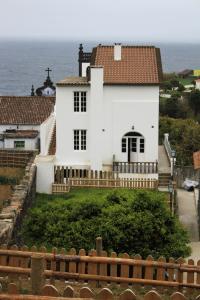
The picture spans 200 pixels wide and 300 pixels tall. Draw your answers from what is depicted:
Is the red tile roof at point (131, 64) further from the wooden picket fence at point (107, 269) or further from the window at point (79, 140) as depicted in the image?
the wooden picket fence at point (107, 269)

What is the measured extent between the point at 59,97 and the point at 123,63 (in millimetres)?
3976

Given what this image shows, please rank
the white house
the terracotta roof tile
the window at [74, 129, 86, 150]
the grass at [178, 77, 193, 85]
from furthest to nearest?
the grass at [178, 77, 193, 85] → the window at [74, 129, 86, 150] → the white house → the terracotta roof tile

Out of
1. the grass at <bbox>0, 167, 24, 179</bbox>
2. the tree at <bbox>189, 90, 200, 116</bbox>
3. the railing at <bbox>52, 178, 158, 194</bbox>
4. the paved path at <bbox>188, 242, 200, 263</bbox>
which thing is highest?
the tree at <bbox>189, 90, 200, 116</bbox>

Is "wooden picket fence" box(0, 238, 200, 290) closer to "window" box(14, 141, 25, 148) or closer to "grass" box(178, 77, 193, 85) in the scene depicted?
"window" box(14, 141, 25, 148)

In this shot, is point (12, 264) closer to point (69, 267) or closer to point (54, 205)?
point (69, 267)

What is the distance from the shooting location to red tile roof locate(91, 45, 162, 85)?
31594 mm

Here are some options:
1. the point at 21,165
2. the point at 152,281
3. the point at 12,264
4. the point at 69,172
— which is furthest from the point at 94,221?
the point at 21,165

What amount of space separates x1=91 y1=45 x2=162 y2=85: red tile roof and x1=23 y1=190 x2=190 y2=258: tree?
14264 millimetres

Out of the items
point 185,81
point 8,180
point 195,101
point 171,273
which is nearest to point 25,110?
point 8,180

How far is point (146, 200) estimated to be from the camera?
17734 mm

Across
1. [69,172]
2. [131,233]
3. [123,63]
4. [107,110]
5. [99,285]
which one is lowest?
[99,285]

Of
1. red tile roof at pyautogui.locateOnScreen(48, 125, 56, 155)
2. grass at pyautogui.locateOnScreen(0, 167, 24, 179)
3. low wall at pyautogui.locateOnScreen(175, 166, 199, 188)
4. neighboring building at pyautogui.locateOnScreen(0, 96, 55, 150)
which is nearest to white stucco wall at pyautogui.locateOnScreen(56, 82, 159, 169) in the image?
red tile roof at pyautogui.locateOnScreen(48, 125, 56, 155)

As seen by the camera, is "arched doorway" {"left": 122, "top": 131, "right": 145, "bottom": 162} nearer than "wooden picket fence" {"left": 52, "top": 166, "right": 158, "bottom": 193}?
No

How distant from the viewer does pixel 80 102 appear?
31547mm
